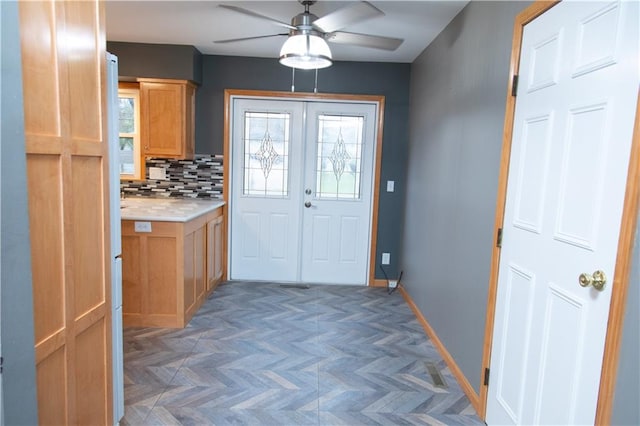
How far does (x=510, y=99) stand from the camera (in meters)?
1.95

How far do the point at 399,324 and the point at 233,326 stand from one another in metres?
1.46

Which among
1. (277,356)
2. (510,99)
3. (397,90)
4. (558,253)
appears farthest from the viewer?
(397,90)

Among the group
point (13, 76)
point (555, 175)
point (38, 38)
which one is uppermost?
point (38, 38)

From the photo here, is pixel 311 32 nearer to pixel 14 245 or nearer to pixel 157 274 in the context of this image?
pixel 14 245

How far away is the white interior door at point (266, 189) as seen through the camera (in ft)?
14.2

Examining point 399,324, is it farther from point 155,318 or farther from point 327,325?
point 155,318

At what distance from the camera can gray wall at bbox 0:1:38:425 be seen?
964mm

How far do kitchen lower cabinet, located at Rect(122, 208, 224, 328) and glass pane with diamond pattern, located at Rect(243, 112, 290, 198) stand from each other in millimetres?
1282

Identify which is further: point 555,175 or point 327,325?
point 327,325

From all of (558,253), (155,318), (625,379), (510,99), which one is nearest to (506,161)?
(510,99)

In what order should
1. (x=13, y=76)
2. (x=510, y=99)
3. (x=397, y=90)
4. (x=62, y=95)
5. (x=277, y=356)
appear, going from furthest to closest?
(x=397, y=90), (x=277, y=356), (x=510, y=99), (x=62, y=95), (x=13, y=76)

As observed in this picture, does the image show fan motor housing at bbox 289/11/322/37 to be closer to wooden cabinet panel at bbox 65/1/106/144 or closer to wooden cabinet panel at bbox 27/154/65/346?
wooden cabinet panel at bbox 65/1/106/144

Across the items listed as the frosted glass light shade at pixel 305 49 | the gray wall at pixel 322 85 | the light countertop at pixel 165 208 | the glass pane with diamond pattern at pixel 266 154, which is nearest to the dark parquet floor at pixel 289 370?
the light countertop at pixel 165 208

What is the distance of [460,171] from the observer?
2670mm
